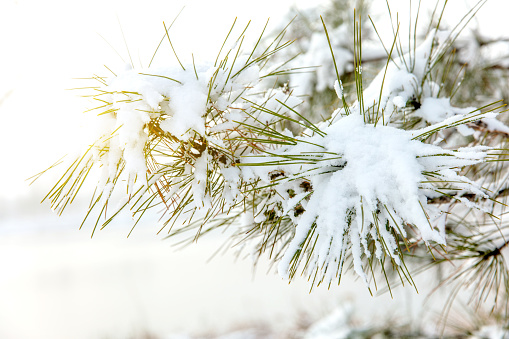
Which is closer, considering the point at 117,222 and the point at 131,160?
the point at 131,160

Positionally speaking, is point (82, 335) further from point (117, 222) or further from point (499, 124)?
point (117, 222)

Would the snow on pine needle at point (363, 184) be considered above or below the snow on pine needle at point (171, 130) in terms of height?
below

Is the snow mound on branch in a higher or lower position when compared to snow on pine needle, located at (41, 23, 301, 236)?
lower

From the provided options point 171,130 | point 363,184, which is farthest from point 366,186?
point 171,130

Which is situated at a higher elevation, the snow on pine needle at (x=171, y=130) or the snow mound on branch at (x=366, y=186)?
the snow on pine needle at (x=171, y=130)

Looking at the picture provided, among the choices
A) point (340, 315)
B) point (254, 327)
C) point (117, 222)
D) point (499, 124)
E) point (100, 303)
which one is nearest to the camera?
point (499, 124)

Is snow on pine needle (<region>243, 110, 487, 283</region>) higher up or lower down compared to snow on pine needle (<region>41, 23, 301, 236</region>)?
lower down

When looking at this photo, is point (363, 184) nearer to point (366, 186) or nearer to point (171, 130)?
point (366, 186)

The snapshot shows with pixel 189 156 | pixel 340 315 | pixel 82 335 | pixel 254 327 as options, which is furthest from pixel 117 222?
pixel 189 156

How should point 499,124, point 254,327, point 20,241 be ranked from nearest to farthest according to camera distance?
point 499,124
point 254,327
point 20,241

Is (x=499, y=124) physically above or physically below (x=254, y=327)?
above

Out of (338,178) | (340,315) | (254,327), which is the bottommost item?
(254,327)
